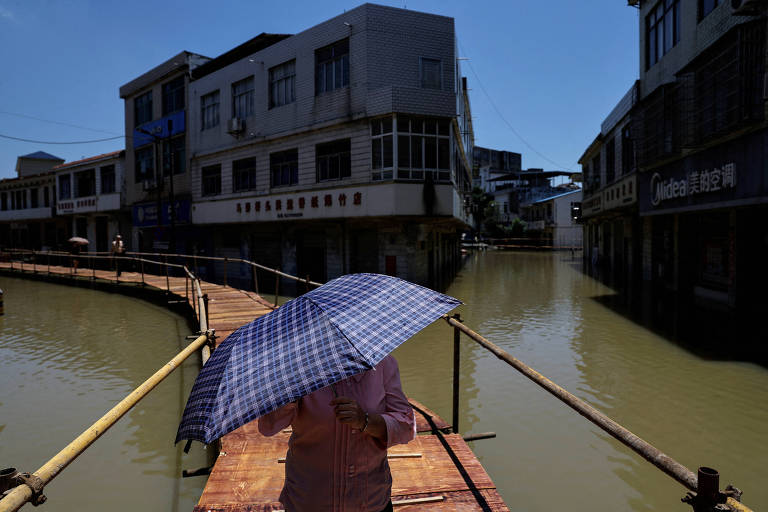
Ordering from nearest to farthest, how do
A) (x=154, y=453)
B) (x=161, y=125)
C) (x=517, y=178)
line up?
(x=154, y=453) < (x=161, y=125) < (x=517, y=178)

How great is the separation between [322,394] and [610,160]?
27061 mm

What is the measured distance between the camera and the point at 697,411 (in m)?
6.26

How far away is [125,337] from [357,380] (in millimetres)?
11379

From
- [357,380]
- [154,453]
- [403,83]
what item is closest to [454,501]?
[357,380]

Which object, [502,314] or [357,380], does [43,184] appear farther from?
[357,380]

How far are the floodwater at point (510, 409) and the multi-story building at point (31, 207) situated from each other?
108ft

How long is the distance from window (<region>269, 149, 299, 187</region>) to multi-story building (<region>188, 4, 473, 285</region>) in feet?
0.22

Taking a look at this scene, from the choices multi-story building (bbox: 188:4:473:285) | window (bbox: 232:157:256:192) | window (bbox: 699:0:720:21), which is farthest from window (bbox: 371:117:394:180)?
window (bbox: 699:0:720:21)

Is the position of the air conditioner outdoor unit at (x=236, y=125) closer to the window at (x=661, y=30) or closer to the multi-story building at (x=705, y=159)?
the multi-story building at (x=705, y=159)

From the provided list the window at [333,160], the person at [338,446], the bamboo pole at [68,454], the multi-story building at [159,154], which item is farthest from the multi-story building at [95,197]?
the person at [338,446]

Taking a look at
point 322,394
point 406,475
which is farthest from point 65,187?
point 322,394

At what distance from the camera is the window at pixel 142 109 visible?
95.8 feet

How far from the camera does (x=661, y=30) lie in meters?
15.9

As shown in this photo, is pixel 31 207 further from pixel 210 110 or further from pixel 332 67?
pixel 332 67
